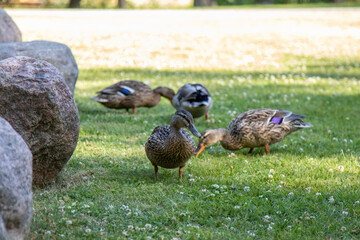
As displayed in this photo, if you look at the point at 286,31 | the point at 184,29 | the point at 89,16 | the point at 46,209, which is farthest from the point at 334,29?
the point at 46,209

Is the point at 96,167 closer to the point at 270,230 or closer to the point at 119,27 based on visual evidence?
the point at 270,230

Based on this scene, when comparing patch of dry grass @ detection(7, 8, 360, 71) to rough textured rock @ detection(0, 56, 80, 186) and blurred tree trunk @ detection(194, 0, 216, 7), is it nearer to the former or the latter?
rough textured rock @ detection(0, 56, 80, 186)

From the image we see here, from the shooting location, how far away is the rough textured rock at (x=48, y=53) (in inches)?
292

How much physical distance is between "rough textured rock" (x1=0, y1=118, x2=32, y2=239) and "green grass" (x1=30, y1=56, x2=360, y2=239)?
683 millimetres

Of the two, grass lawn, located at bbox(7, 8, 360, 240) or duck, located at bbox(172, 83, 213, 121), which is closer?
grass lawn, located at bbox(7, 8, 360, 240)

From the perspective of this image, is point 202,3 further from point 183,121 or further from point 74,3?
point 183,121

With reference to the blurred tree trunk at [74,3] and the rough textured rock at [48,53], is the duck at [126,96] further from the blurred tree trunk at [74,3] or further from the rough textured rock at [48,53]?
the blurred tree trunk at [74,3]

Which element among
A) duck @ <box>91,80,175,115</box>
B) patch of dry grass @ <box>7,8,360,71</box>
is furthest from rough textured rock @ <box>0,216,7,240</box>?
patch of dry grass @ <box>7,8,360,71</box>

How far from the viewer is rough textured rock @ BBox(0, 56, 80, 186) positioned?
16.4ft

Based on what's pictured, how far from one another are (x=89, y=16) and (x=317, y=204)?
966 inches

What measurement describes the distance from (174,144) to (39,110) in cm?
164

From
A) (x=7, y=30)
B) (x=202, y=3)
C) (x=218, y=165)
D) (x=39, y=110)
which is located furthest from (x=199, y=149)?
(x=202, y=3)

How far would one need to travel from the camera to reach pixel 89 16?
2767cm

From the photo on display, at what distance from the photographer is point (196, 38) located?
68.5 feet
